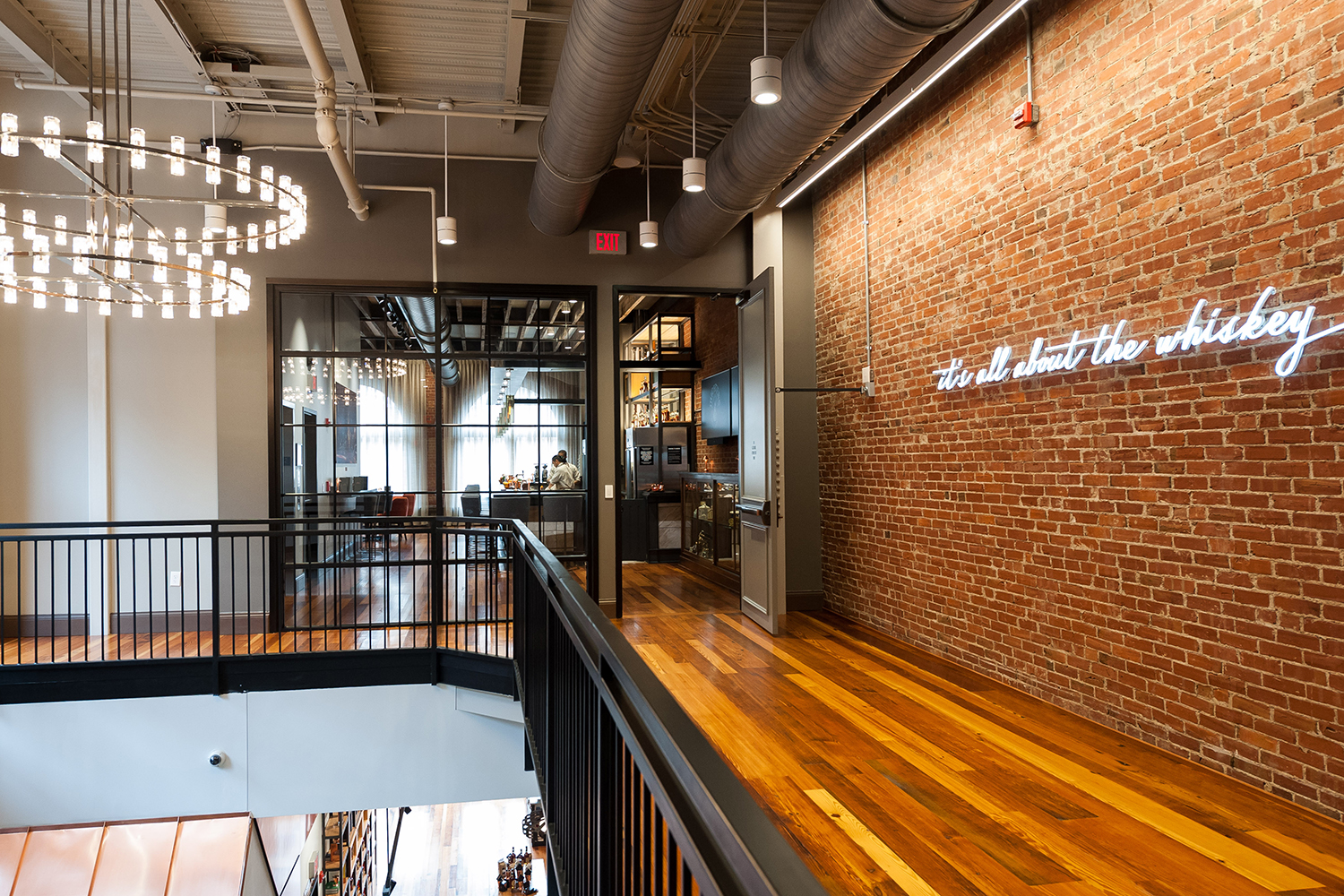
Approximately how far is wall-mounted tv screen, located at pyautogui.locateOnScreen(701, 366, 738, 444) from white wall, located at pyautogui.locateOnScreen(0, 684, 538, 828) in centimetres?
431

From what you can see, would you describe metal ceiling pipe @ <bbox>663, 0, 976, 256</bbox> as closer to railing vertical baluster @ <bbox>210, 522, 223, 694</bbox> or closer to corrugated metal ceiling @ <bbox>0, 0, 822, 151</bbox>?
corrugated metal ceiling @ <bbox>0, 0, 822, 151</bbox>

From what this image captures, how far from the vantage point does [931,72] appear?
4.52m

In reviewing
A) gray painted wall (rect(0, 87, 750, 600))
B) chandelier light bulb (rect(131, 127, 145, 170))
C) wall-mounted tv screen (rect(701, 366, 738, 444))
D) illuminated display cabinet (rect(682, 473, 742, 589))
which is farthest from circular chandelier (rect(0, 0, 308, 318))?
wall-mounted tv screen (rect(701, 366, 738, 444))

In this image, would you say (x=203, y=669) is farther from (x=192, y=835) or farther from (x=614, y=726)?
(x=614, y=726)

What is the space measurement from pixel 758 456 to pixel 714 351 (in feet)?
11.3

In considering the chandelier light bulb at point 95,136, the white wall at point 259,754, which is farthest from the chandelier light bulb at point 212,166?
the white wall at point 259,754

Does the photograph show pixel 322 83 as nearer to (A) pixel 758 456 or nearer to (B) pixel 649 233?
(B) pixel 649 233

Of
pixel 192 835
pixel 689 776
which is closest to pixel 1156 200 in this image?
pixel 689 776

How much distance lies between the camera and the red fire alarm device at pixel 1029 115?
4.46 metres

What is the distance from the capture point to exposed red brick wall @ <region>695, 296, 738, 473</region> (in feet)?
30.0

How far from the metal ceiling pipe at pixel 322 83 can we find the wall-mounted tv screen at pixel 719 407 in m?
4.44

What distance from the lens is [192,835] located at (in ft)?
19.8

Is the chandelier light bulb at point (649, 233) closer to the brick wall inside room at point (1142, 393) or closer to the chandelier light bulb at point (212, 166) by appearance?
the brick wall inside room at point (1142, 393)

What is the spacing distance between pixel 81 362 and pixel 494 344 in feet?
11.3
